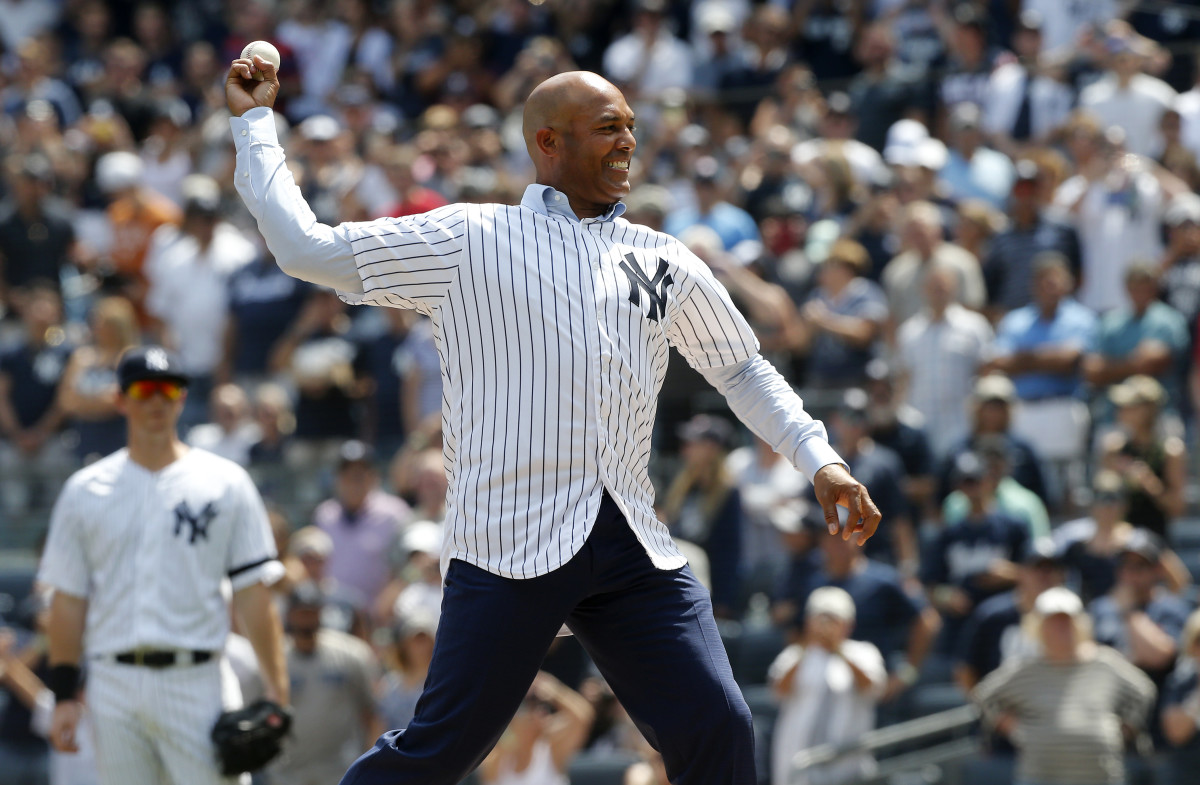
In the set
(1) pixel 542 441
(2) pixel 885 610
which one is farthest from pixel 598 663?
(2) pixel 885 610

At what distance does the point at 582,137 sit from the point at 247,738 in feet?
7.52

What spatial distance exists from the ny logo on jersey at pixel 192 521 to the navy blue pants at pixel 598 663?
5.85 ft

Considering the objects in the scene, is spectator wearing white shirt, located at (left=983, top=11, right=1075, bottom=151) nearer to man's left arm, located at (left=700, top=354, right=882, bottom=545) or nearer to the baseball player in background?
the baseball player in background

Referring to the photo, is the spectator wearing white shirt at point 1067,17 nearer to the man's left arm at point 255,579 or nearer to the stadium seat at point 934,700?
the stadium seat at point 934,700

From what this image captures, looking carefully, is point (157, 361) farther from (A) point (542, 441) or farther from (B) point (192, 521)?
(A) point (542, 441)

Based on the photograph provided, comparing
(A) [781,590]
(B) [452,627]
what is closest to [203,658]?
(B) [452,627]

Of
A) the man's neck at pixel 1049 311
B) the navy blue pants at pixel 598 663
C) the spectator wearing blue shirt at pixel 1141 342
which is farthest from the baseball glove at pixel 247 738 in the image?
the man's neck at pixel 1049 311

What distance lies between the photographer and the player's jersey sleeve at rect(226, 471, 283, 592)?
17.6 ft

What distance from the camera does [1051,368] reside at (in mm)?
8969

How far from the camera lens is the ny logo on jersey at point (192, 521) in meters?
5.31

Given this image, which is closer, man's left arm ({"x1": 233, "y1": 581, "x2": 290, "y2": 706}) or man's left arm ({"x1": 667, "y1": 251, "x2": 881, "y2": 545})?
man's left arm ({"x1": 667, "y1": 251, "x2": 881, "y2": 545})

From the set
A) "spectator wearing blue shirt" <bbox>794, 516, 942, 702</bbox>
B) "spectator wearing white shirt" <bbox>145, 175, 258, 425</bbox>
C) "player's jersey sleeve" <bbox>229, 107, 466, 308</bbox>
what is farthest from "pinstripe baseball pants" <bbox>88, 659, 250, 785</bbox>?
Answer: "spectator wearing white shirt" <bbox>145, 175, 258, 425</bbox>

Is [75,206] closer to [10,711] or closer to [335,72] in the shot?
[335,72]

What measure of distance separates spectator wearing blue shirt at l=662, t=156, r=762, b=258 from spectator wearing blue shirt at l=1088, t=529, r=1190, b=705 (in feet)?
11.6
